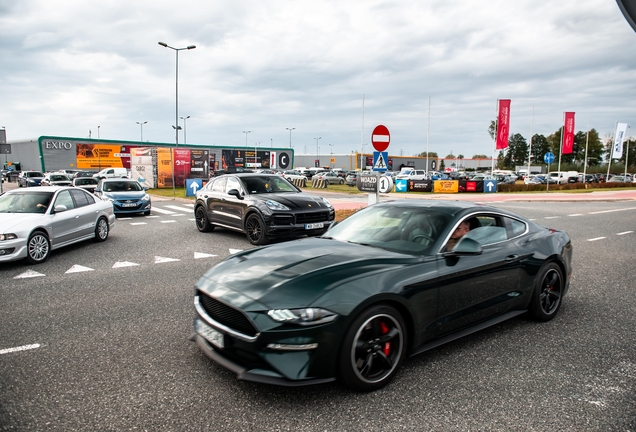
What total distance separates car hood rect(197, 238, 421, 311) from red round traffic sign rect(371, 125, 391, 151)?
20.3 ft

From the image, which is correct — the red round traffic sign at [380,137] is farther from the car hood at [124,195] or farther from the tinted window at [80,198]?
the car hood at [124,195]

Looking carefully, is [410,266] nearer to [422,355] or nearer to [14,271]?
[422,355]

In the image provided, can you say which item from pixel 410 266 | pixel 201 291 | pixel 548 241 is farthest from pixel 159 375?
pixel 548 241

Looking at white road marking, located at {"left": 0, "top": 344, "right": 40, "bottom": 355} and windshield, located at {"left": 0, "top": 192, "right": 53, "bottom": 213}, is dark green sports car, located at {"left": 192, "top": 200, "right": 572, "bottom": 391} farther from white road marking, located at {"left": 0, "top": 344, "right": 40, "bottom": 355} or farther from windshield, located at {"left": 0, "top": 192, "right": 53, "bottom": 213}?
windshield, located at {"left": 0, "top": 192, "right": 53, "bottom": 213}

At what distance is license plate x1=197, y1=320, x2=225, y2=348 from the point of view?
336cm

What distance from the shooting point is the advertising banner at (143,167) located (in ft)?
116

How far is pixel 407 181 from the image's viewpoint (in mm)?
36375

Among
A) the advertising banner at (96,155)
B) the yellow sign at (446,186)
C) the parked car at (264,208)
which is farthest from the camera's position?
the advertising banner at (96,155)

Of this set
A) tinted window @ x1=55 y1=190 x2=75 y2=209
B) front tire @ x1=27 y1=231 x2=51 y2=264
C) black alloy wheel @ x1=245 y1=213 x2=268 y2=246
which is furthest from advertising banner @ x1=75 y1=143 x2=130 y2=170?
front tire @ x1=27 y1=231 x2=51 y2=264

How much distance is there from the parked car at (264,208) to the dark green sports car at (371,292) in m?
4.87

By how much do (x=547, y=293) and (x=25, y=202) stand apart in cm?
956

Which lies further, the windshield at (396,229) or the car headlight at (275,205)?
the car headlight at (275,205)

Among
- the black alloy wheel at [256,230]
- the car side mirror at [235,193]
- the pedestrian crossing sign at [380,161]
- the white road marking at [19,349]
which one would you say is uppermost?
the pedestrian crossing sign at [380,161]

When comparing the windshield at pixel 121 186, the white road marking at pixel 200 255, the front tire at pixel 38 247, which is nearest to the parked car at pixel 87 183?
the windshield at pixel 121 186
